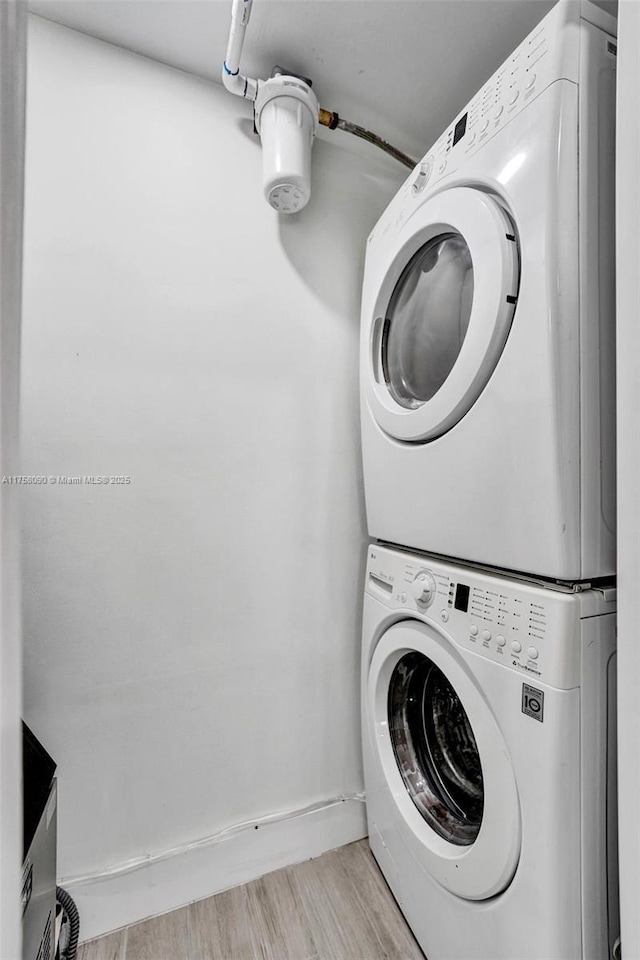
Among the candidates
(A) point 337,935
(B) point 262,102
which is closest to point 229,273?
(B) point 262,102

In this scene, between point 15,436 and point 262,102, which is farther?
point 262,102

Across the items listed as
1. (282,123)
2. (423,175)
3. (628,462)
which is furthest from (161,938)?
(282,123)

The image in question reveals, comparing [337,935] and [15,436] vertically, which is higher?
[15,436]

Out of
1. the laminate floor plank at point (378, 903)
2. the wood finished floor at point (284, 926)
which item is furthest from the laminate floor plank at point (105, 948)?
the laminate floor plank at point (378, 903)

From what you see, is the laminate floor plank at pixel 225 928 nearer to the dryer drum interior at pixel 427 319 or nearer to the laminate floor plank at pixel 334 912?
the laminate floor plank at pixel 334 912

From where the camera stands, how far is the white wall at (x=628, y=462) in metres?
0.60

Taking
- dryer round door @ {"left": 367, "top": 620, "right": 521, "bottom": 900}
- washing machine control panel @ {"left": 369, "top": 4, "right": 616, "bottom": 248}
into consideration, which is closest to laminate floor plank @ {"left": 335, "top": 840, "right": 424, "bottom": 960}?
dryer round door @ {"left": 367, "top": 620, "right": 521, "bottom": 900}

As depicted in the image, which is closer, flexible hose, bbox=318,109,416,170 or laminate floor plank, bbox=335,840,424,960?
laminate floor plank, bbox=335,840,424,960

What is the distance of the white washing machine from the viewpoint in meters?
0.71

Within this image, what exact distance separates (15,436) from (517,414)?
2.35 feet

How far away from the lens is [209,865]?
1192 mm

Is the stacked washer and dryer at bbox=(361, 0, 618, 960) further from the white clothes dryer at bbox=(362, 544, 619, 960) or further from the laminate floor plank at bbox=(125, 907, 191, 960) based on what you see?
the laminate floor plank at bbox=(125, 907, 191, 960)

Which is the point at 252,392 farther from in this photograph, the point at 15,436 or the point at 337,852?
the point at 337,852

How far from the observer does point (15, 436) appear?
312mm
